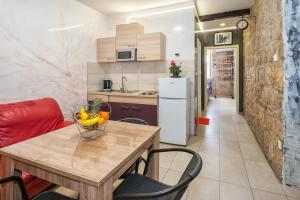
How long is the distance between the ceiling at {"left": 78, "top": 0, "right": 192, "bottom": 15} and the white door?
1.93m

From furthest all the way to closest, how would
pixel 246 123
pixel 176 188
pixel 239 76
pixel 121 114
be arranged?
pixel 239 76, pixel 246 123, pixel 121 114, pixel 176 188

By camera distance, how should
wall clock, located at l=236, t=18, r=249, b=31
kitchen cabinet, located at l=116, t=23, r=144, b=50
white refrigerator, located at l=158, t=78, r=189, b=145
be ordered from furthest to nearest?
wall clock, located at l=236, t=18, r=249, b=31, kitchen cabinet, located at l=116, t=23, r=144, b=50, white refrigerator, located at l=158, t=78, r=189, b=145

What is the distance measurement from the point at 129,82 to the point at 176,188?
3.41 m

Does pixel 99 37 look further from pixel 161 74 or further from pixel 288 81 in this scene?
pixel 288 81

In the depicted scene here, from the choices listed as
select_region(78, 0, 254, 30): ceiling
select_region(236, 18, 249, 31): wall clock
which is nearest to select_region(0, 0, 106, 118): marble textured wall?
select_region(78, 0, 254, 30): ceiling

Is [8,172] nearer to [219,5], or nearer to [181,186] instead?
[181,186]

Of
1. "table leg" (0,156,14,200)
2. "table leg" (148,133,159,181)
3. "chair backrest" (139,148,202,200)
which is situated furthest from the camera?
"table leg" (148,133,159,181)

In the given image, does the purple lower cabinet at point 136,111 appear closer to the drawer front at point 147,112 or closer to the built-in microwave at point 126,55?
the drawer front at point 147,112

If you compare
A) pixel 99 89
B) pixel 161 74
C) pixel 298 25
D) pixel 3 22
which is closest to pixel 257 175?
pixel 298 25

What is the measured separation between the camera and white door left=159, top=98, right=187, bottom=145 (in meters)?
3.25

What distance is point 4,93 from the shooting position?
242cm

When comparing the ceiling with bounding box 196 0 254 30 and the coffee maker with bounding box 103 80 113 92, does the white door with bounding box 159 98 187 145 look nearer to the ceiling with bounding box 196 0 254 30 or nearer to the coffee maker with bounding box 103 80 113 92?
the coffee maker with bounding box 103 80 113 92

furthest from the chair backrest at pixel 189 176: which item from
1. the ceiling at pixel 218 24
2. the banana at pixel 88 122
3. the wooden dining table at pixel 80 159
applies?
the ceiling at pixel 218 24

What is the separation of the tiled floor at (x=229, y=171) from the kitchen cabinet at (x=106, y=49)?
2.19m
